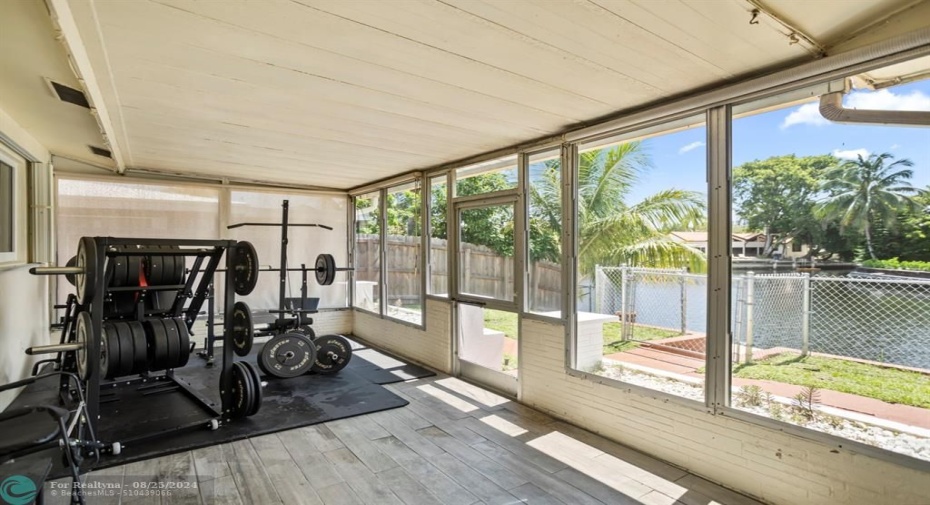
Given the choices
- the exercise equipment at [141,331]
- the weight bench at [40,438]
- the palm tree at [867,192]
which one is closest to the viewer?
the weight bench at [40,438]

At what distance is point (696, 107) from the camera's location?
2572 millimetres

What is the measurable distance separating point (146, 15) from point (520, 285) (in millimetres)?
2958

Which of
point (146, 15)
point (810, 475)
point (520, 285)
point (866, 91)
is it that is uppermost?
point (146, 15)

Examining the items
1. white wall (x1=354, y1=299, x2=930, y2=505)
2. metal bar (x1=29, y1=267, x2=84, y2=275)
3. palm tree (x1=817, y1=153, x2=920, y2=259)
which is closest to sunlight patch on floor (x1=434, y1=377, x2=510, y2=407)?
white wall (x1=354, y1=299, x2=930, y2=505)

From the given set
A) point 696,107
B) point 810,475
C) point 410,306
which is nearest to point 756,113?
point 696,107

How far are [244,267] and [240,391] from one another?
954mm

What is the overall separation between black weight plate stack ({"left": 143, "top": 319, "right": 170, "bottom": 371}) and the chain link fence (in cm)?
318

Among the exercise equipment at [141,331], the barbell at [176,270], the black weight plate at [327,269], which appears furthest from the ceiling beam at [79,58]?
the black weight plate at [327,269]

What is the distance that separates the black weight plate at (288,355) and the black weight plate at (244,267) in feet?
2.93

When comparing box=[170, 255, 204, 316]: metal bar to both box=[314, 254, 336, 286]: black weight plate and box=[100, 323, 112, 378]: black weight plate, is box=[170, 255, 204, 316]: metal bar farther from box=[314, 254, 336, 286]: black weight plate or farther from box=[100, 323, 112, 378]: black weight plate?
box=[314, 254, 336, 286]: black weight plate

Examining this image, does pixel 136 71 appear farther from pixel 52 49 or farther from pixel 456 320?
pixel 456 320

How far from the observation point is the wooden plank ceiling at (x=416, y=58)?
168 cm

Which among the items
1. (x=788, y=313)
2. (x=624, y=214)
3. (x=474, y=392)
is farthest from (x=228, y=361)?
(x=788, y=313)

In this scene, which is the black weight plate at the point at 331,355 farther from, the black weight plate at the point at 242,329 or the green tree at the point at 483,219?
the green tree at the point at 483,219
